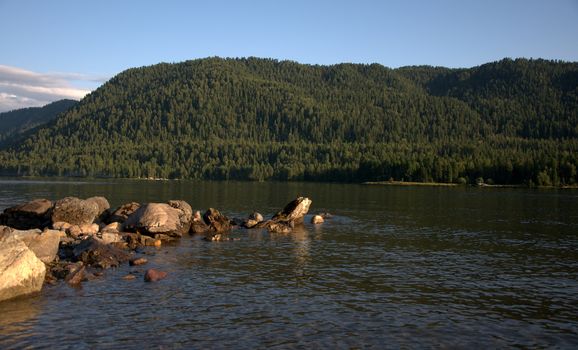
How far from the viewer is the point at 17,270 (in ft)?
109

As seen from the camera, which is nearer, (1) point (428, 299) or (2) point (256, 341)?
(2) point (256, 341)

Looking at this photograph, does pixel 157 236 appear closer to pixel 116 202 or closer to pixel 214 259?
pixel 214 259

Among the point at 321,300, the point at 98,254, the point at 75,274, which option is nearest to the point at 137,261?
the point at 98,254

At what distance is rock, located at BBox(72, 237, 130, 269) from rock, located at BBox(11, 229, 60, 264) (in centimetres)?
216

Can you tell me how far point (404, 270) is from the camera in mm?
43469

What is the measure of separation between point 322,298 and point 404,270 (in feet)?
39.6

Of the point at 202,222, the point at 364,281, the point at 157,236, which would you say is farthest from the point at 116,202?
the point at 364,281

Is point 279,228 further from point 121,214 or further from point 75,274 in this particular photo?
point 75,274

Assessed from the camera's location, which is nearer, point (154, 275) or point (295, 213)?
point (154, 275)

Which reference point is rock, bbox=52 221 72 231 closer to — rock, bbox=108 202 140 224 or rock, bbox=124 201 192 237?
rock, bbox=124 201 192 237

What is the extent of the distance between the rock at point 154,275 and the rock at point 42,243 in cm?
916

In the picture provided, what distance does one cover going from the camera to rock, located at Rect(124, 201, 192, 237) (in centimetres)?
5869

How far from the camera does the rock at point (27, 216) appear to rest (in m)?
64.1

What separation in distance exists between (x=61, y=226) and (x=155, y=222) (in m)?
10.5
